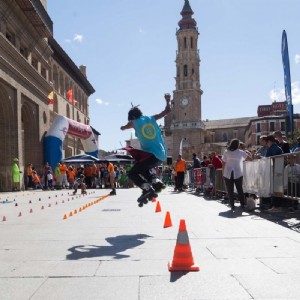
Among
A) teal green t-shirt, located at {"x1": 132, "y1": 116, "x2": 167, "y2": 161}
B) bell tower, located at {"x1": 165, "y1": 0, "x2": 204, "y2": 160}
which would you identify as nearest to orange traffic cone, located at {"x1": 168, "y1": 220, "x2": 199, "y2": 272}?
teal green t-shirt, located at {"x1": 132, "y1": 116, "x2": 167, "y2": 161}

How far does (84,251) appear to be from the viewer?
5.68 metres

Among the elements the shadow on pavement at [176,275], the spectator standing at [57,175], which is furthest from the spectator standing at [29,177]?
the shadow on pavement at [176,275]

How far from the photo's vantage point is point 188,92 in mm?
114562

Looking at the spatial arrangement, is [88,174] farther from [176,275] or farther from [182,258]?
[176,275]

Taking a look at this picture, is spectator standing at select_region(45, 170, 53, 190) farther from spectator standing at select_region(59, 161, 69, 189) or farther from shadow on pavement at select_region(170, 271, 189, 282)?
shadow on pavement at select_region(170, 271, 189, 282)

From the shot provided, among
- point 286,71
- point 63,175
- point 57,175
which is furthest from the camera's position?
point 63,175

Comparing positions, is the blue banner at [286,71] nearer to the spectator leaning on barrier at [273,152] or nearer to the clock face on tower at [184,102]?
the spectator leaning on barrier at [273,152]

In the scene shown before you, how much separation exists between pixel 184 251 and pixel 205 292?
0.89 metres

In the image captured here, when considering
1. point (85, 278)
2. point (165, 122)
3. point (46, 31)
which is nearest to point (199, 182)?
point (85, 278)

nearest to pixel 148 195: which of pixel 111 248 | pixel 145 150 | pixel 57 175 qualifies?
pixel 145 150

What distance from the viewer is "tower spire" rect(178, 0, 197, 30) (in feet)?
383

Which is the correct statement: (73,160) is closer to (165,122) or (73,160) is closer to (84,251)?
(84,251)

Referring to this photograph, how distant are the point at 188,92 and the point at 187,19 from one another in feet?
65.4

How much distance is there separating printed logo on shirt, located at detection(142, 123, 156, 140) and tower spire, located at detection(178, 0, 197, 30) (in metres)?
112
